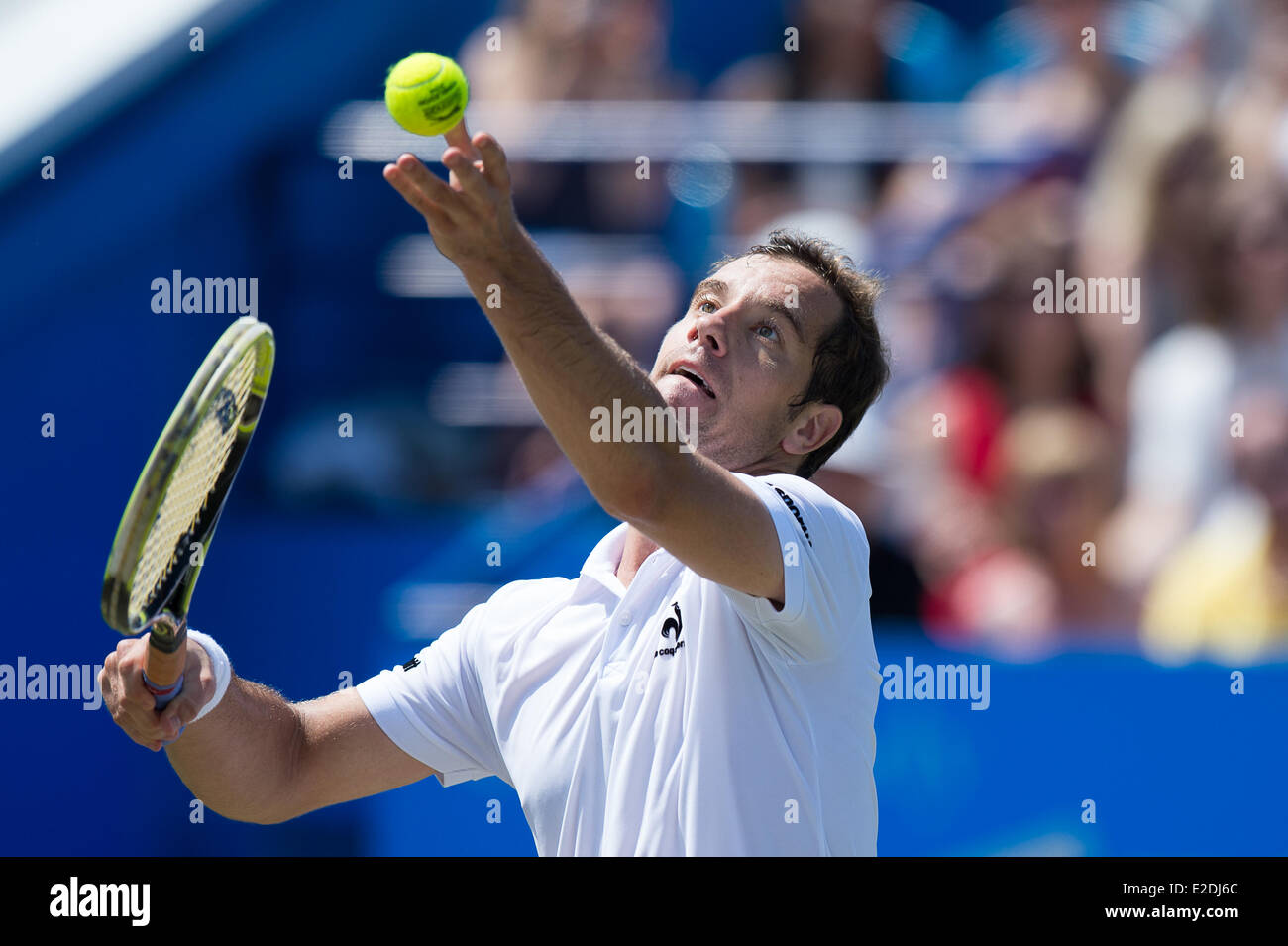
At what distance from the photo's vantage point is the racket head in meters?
2.59

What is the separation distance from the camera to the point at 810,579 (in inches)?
104

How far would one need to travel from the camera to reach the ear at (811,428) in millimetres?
3120

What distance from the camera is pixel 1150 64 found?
20.9 ft

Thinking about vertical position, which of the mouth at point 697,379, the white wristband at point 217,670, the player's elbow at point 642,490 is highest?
the mouth at point 697,379

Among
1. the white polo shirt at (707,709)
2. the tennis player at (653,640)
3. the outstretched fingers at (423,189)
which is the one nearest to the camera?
the outstretched fingers at (423,189)

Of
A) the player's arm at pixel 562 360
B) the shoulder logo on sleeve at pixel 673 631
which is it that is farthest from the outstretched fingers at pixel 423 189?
the shoulder logo on sleeve at pixel 673 631

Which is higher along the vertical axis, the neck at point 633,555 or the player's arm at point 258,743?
the neck at point 633,555

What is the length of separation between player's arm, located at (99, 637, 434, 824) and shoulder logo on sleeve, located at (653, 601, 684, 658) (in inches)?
27.7

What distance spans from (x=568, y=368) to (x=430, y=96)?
52 centimetres

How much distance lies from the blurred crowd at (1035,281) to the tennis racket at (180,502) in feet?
8.77

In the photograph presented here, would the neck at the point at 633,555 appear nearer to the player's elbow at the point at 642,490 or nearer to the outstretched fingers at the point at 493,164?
the player's elbow at the point at 642,490
